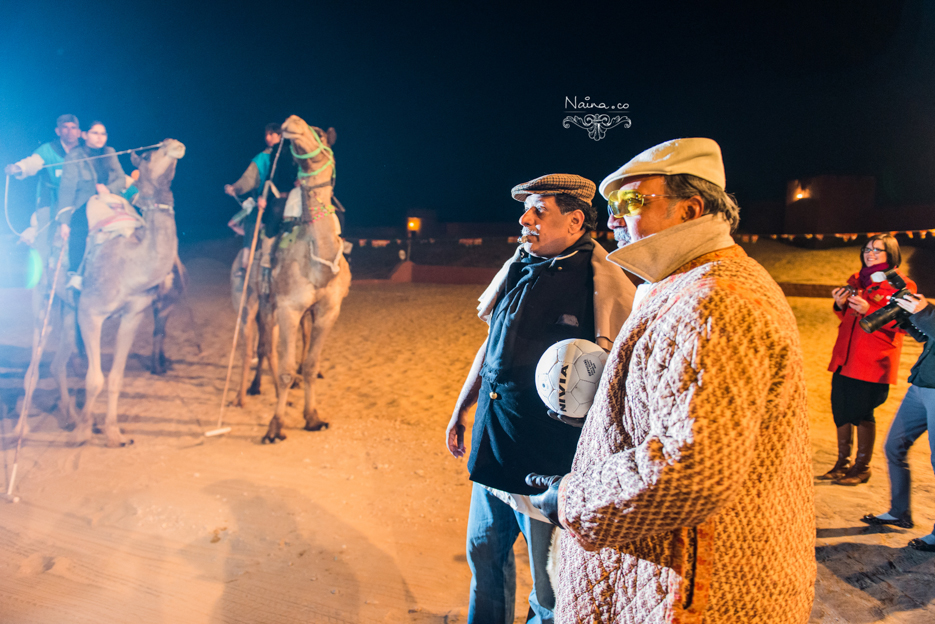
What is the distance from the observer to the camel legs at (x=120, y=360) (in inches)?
183

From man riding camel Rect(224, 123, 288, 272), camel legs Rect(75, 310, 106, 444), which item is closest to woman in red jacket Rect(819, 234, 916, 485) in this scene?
man riding camel Rect(224, 123, 288, 272)

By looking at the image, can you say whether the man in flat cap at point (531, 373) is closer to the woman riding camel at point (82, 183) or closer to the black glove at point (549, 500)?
the black glove at point (549, 500)

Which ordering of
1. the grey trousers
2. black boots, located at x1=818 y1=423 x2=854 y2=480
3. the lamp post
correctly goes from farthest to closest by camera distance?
the lamp post, black boots, located at x1=818 y1=423 x2=854 y2=480, the grey trousers

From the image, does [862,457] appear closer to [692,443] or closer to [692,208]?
A: [692,208]

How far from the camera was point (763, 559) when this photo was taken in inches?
36.4

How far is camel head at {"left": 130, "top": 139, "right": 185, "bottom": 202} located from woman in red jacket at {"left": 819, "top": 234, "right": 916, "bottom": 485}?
230 inches

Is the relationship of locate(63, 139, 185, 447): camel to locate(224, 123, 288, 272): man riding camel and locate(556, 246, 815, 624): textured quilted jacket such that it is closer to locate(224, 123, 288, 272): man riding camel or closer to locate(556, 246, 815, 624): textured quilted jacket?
locate(224, 123, 288, 272): man riding camel

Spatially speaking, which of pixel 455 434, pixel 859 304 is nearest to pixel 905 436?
pixel 859 304

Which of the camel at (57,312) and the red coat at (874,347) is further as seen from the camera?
the camel at (57,312)

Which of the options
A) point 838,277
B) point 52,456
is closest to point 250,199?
point 52,456

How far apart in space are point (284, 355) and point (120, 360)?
1.61 meters

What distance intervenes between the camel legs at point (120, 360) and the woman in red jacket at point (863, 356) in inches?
243

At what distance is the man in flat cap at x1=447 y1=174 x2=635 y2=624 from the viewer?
177 cm

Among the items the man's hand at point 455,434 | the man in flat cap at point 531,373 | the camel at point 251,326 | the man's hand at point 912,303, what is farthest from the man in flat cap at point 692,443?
the camel at point 251,326
